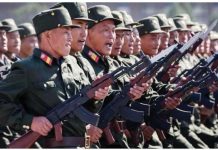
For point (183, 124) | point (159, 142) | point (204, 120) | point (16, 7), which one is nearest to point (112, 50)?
point (159, 142)

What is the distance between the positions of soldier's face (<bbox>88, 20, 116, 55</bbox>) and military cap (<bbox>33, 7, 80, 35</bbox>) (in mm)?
1355

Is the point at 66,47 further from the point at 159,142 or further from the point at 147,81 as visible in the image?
the point at 159,142

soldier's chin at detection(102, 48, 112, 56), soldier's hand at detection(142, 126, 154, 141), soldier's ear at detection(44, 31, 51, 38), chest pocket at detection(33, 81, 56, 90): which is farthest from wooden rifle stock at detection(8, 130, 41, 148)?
soldier's hand at detection(142, 126, 154, 141)

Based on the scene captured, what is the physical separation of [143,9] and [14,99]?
4139cm

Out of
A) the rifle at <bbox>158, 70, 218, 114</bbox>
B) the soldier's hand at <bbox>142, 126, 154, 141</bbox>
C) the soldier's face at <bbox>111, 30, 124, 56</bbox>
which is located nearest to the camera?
the soldier's face at <bbox>111, 30, 124, 56</bbox>

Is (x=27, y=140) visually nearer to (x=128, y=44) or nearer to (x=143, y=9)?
(x=128, y=44)

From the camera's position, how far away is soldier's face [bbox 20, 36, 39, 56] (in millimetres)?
13500

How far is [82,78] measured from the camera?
26.8 ft

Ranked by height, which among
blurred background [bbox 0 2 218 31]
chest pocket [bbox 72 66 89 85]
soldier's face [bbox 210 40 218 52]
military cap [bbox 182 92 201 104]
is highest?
chest pocket [bbox 72 66 89 85]

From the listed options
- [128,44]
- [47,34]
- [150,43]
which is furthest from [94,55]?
[150,43]

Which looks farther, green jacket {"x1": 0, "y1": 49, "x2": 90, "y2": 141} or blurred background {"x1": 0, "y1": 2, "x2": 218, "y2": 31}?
blurred background {"x1": 0, "y1": 2, "x2": 218, "y2": 31}

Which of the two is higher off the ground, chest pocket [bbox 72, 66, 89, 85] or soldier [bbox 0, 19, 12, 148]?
chest pocket [bbox 72, 66, 89, 85]

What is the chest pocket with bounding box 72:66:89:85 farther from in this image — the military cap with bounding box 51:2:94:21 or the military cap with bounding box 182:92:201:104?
the military cap with bounding box 182:92:201:104

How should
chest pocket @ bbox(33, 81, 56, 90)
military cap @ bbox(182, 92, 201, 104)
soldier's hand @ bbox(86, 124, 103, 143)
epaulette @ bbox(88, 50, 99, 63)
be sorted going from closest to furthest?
chest pocket @ bbox(33, 81, 56, 90) < soldier's hand @ bbox(86, 124, 103, 143) < epaulette @ bbox(88, 50, 99, 63) < military cap @ bbox(182, 92, 201, 104)
